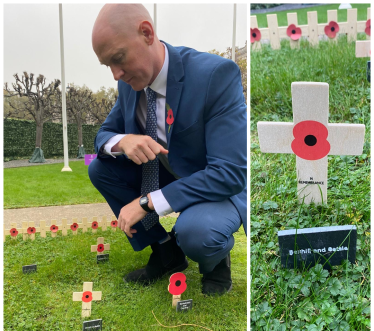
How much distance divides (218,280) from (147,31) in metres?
0.98

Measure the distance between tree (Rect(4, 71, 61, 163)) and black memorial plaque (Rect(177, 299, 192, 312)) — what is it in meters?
0.83

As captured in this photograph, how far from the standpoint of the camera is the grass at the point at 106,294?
1337 millimetres

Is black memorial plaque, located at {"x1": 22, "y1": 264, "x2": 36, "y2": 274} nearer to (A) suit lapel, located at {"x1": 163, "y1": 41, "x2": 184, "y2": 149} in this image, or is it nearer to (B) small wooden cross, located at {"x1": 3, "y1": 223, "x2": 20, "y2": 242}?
(B) small wooden cross, located at {"x1": 3, "y1": 223, "x2": 20, "y2": 242}

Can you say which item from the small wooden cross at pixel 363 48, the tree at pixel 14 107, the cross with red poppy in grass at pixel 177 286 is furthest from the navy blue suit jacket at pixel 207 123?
the small wooden cross at pixel 363 48

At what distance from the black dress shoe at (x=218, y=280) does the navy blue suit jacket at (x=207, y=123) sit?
1.07 ft

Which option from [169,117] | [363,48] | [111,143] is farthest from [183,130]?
[363,48]

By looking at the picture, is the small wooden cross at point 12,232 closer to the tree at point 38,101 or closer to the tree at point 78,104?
the tree at point 38,101

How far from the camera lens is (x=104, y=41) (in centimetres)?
122

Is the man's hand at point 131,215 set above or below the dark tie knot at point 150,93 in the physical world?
below

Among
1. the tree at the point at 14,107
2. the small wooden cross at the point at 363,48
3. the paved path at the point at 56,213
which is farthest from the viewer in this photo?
the small wooden cross at the point at 363,48

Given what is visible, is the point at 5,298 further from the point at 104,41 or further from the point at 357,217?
the point at 357,217

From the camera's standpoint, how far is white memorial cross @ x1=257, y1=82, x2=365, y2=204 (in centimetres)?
150

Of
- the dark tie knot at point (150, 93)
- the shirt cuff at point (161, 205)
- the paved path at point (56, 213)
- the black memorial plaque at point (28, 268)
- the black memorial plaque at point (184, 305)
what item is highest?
the dark tie knot at point (150, 93)

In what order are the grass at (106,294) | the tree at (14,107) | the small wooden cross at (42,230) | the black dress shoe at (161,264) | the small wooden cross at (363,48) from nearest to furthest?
the grass at (106,294)
the tree at (14,107)
the black dress shoe at (161,264)
the small wooden cross at (42,230)
the small wooden cross at (363,48)
